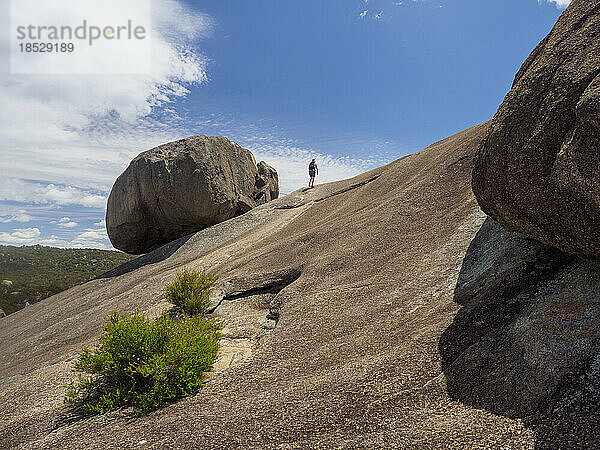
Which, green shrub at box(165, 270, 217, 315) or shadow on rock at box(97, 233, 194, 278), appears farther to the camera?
shadow on rock at box(97, 233, 194, 278)

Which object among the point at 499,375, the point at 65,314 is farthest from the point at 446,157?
the point at 65,314

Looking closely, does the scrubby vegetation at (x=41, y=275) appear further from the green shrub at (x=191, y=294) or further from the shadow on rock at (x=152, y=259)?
the green shrub at (x=191, y=294)

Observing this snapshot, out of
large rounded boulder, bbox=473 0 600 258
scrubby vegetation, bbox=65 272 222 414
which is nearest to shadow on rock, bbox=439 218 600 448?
large rounded boulder, bbox=473 0 600 258

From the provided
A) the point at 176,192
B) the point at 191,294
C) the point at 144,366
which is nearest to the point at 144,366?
the point at 144,366

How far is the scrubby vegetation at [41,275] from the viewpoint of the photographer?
165 ft

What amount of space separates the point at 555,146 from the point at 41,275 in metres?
82.1

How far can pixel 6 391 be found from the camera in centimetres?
960

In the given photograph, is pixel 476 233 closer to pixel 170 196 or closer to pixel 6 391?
pixel 6 391

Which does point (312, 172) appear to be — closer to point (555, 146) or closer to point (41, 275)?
point (555, 146)

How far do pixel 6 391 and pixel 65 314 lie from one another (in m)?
8.63

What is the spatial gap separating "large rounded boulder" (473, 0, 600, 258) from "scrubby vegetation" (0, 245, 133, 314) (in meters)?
51.5

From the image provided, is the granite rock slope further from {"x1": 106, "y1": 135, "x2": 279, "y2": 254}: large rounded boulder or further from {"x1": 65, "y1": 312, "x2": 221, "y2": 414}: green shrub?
{"x1": 106, "y1": 135, "x2": 279, "y2": 254}: large rounded boulder

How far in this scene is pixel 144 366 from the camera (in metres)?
7.17

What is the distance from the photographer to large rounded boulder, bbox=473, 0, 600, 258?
445 cm
